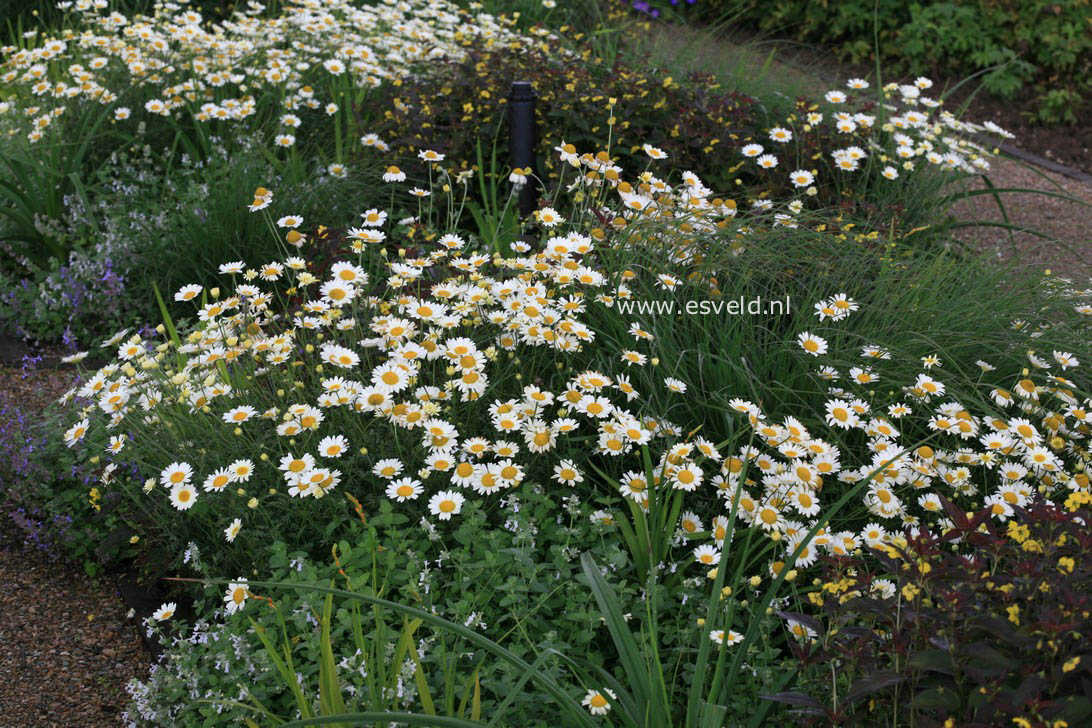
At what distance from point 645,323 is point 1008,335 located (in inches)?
44.9

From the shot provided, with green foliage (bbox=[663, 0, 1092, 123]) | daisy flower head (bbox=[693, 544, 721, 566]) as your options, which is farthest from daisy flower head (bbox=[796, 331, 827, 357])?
green foliage (bbox=[663, 0, 1092, 123])

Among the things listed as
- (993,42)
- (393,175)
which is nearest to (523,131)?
(393,175)

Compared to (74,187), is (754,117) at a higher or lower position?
higher

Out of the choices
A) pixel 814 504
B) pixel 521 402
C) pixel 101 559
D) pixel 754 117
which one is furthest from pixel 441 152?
pixel 814 504

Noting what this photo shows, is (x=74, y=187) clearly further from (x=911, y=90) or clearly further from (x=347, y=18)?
(x=911, y=90)

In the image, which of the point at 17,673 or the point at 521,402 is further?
the point at 521,402

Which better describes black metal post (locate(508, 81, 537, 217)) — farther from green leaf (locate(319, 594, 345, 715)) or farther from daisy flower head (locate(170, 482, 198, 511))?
green leaf (locate(319, 594, 345, 715))

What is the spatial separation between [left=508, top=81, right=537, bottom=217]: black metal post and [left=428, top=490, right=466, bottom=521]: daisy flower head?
80.6 inches

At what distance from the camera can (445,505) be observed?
2.50 m

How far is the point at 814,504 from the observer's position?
2.52 metres

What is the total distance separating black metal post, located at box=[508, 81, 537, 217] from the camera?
14.1 feet

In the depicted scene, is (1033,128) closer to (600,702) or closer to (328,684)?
(600,702)

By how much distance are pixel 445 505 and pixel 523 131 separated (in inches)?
89.6

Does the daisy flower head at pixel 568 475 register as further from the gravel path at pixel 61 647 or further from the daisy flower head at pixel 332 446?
the gravel path at pixel 61 647
